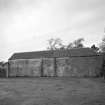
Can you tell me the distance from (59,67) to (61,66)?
42cm

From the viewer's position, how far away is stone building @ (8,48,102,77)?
19.0 meters

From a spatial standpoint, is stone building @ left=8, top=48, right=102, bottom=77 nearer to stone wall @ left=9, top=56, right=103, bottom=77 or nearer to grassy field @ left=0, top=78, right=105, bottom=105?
stone wall @ left=9, top=56, right=103, bottom=77

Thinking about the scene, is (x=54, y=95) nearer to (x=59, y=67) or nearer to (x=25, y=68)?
(x=59, y=67)

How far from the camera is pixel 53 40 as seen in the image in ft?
149

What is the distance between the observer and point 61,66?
20328 mm

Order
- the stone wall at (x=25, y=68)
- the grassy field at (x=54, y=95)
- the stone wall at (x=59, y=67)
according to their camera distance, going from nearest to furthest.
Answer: the grassy field at (x=54, y=95), the stone wall at (x=59, y=67), the stone wall at (x=25, y=68)

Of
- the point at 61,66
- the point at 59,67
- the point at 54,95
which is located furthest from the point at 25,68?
the point at 54,95

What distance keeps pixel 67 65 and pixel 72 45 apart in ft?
82.1

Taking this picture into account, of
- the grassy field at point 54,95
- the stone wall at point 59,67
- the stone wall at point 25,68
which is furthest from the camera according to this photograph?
the stone wall at point 25,68

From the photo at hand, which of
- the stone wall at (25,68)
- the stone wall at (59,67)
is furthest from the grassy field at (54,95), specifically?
the stone wall at (25,68)

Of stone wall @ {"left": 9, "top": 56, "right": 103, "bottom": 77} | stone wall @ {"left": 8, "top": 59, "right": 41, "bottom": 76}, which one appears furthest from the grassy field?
stone wall @ {"left": 8, "top": 59, "right": 41, "bottom": 76}

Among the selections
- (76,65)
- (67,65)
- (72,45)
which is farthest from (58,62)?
(72,45)

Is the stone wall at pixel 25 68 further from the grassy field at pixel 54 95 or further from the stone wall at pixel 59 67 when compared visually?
the grassy field at pixel 54 95

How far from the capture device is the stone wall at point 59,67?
18969 millimetres
